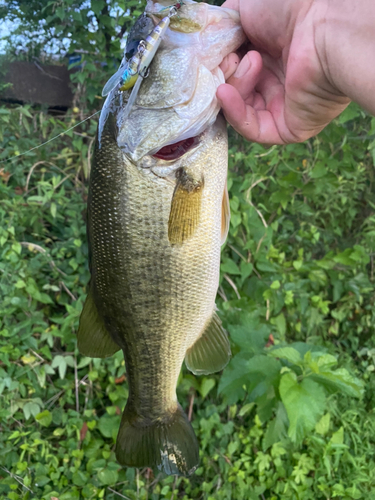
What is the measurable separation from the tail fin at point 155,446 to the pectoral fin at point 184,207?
721 mm

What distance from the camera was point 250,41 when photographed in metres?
1.07

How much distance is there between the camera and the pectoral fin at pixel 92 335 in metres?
1.17

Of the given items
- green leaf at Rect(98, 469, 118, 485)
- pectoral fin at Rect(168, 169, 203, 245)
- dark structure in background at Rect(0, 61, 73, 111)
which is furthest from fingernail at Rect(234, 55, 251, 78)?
dark structure in background at Rect(0, 61, 73, 111)

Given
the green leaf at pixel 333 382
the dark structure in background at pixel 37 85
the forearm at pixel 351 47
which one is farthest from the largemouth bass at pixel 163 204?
the dark structure in background at pixel 37 85

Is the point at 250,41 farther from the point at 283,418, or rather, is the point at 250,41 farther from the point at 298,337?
the point at 298,337

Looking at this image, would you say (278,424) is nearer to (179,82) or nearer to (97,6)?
(179,82)

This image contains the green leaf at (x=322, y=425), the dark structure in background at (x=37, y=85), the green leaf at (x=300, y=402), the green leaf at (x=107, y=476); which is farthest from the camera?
the dark structure in background at (x=37, y=85)

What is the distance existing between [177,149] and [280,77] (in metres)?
0.48

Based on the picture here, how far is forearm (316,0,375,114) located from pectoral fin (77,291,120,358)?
1.02 meters

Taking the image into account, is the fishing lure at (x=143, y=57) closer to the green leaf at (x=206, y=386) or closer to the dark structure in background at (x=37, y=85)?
the green leaf at (x=206, y=386)

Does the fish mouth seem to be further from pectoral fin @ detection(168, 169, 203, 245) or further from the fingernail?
the fingernail

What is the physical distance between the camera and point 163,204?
39.1 inches

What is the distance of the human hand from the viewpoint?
0.91 m

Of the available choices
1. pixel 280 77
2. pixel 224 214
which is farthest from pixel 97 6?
pixel 224 214
